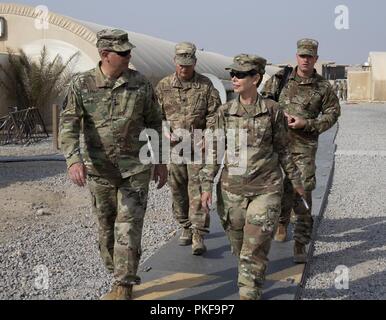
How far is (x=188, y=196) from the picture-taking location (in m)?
5.00

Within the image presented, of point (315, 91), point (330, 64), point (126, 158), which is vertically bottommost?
point (330, 64)

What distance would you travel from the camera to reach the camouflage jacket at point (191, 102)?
485 centimetres

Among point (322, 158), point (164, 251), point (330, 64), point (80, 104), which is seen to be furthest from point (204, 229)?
point (330, 64)

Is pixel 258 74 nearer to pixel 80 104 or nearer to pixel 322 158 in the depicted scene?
pixel 80 104

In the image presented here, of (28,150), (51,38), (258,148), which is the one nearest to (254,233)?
(258,148)

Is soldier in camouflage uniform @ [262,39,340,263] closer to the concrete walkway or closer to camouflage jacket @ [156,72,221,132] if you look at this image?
the concrete walkway

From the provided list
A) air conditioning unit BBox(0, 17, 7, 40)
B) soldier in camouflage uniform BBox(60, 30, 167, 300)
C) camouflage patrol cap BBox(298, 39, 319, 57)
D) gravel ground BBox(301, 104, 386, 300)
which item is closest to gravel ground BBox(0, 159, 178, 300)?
soldier in camouflage uniform BBox(60, 30, 167, 300)

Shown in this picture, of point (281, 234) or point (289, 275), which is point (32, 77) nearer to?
point (281, 234)

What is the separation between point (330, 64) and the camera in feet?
177

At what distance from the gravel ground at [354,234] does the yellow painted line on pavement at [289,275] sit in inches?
3.7

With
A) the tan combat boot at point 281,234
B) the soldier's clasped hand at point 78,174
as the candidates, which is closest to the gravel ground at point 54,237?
the soldier's clasped hand at point 78,174

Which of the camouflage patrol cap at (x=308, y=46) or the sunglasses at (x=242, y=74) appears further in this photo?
the camouflage patrol cap at (x=308, y=46)

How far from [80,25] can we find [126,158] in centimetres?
1301

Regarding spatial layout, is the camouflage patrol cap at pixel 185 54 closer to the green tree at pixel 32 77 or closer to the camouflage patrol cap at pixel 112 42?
the camouflage patrol cap at pixel 112 42
